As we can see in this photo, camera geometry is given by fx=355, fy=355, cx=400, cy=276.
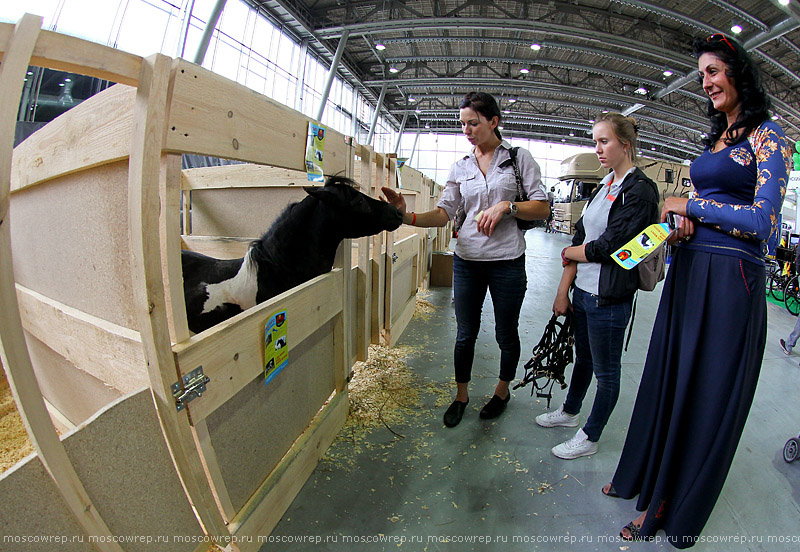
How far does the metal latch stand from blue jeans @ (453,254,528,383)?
1271 millimetres

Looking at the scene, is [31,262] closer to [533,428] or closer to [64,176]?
[64,176]

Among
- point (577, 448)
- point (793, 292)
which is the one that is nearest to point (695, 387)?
point (577, 448)

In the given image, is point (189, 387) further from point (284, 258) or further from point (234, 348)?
point (284, 258)

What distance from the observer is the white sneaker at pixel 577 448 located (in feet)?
5.90

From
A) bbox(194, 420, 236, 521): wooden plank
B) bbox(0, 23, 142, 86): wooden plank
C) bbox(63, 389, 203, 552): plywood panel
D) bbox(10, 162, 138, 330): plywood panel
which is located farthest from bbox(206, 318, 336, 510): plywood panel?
bbox(0, 23, 142, 86): wooden plank

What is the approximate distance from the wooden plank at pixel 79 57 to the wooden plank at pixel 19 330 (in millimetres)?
19

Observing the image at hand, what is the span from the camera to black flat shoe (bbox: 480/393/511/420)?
2.14m

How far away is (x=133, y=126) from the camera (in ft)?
2.61

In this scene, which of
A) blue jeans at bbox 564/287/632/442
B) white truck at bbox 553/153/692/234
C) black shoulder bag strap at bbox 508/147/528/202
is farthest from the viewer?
white truck at bbox 553/153/692/234

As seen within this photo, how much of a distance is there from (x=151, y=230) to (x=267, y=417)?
2.86 feet

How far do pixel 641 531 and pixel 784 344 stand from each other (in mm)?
3406

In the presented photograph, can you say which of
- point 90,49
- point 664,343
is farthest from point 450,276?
point 90,49

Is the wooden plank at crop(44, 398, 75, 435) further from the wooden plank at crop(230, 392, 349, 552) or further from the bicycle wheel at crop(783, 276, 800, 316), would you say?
the bicycle wheel at crop(783, 276, 800, 316)

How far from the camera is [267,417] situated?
1376 millimetres
